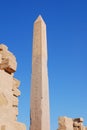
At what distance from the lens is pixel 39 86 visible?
6.51 meters

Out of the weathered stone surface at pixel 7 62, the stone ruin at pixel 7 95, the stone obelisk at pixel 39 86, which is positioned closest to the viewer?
the stone ruin at pixel 7 95

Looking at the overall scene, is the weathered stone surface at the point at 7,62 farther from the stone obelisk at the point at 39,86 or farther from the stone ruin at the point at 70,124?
the stone ruin at the point at 70,124

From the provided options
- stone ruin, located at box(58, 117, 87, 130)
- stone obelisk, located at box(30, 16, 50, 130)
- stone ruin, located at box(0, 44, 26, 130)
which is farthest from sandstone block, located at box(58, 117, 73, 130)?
stone ruin, located at box(0, 44, 26, 130)

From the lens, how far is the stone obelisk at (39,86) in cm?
611

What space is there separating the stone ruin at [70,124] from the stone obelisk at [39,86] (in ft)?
8.37

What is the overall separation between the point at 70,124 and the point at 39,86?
335 cm

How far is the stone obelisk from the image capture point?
20.0 ft

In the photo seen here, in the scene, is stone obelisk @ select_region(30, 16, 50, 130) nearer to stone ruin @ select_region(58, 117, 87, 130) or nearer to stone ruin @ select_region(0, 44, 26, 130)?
stone ruin @ select_region(58, 117, 87, 130)

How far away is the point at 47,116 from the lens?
636 centimetres

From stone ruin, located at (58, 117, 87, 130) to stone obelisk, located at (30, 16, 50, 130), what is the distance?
8.37 feet

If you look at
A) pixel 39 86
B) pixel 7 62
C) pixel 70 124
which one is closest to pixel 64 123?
pixel 70 124

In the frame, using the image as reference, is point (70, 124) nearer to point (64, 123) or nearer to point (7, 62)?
point (64, 123)

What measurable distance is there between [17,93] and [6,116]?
3179 mm

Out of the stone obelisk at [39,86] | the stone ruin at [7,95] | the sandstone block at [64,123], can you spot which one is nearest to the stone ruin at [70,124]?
the sandstone block at [64,123]
